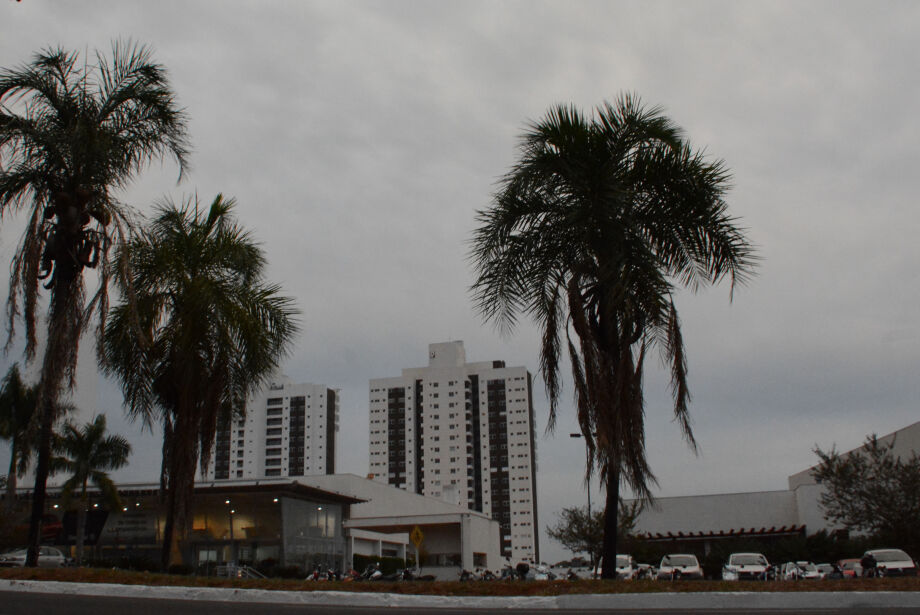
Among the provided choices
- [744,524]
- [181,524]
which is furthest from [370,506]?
[181,524]

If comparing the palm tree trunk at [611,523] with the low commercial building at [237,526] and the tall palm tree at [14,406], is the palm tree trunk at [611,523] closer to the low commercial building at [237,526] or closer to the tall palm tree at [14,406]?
the low commercial building at [237,526]

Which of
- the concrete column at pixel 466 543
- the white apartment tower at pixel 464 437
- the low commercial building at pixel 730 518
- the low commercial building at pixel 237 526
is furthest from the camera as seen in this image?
the white apartment tower at pixel 464 437

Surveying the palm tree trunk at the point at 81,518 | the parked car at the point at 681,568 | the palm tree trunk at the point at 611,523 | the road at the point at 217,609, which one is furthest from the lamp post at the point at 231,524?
the road at the point at 217,609

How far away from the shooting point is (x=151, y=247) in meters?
16.6

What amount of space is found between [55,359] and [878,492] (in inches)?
1258

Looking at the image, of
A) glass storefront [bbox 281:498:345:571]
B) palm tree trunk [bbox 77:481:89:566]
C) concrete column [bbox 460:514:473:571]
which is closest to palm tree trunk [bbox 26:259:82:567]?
glass storefront [bbox 281:498:345:571]

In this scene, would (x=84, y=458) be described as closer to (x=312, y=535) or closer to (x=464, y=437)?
(x=312, y=535)

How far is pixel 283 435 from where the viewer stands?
164 meters

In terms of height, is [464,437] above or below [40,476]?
above

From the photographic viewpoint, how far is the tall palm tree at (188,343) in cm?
1644

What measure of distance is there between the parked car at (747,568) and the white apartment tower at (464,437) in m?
119

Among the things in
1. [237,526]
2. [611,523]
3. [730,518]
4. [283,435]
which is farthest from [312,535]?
[283,435]

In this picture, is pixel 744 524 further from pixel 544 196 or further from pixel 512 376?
pixel 512 376

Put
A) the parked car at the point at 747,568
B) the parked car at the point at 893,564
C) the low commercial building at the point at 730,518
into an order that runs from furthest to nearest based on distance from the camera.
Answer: the low commercial building at the point at 730,518
the parked car at the point at 747,568
the parked car at the point at 893,564
